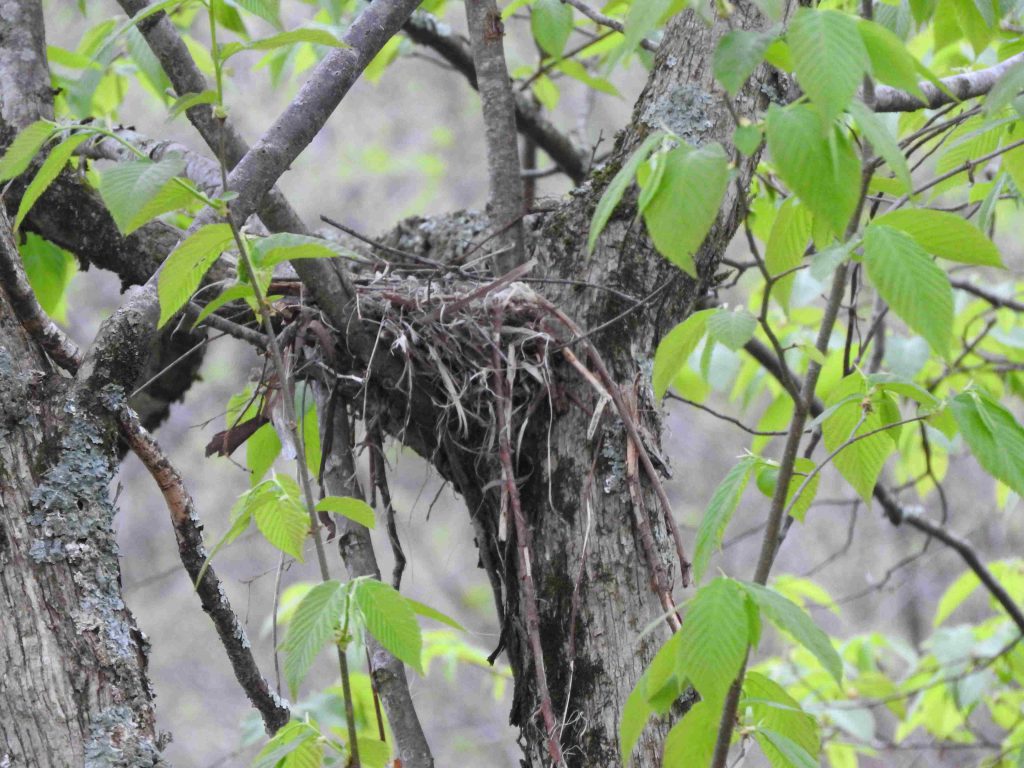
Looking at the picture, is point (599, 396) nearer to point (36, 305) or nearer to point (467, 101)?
point (36, 305)

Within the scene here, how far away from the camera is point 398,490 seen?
7355 millimetres

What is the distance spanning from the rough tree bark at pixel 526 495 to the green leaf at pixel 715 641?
0.45 m

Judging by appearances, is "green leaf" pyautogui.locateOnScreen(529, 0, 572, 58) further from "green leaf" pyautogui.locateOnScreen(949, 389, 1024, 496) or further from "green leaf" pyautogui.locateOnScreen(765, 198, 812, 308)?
"green leaf" pyautogui.locateOnScreen(949, 389, 1024, 496)

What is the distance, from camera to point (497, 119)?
192 centimetres

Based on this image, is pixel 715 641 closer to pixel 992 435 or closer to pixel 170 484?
pixel 992 435

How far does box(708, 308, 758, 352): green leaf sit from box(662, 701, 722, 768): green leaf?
0.34 metres

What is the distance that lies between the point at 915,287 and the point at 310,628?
59 cm

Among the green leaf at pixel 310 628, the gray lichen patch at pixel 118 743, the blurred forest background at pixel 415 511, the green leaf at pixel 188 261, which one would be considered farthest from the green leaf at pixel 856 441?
the blurred forest background at pixel 415 511

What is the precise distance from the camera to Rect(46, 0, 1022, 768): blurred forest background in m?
7.24

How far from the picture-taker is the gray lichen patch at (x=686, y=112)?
5.08ft

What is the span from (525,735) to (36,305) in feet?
2.82

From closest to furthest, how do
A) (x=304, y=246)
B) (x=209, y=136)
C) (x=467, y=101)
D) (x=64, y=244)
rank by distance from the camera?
1. (x=304, y=246)
2. (x=209, y=136)
3. (x=64, y=244)
4. (x=467, y=101)

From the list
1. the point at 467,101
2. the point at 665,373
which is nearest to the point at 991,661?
the point at 665,373

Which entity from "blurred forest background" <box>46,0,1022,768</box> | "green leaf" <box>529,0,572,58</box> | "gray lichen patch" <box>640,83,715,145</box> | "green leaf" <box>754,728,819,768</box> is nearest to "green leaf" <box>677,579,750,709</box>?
"green leaf" <box>754,728,819,768</box>
